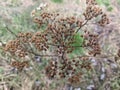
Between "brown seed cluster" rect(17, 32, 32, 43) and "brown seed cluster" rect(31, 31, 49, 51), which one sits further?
"brown seed cluster" rect(17, 32, 32, 43)

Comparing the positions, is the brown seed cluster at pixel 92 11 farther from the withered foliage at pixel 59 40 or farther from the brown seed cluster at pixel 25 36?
the brown seed cluster at pixel 25 36

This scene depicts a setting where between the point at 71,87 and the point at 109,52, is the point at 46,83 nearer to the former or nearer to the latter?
the point at 71,87

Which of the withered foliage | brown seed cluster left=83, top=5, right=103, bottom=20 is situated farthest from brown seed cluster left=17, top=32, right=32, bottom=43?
brown seed cluster left=83, top=5, right=103, bottom=20

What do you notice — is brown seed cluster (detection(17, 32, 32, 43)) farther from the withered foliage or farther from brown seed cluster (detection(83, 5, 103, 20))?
brown seed cluster (detection(83, 5, 103, 20))

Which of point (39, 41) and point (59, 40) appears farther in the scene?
point (59, 40)

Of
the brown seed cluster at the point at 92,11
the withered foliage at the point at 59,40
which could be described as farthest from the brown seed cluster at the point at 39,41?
the brown seed cluster at the point at 92,11

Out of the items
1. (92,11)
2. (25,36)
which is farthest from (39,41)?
(92,11)

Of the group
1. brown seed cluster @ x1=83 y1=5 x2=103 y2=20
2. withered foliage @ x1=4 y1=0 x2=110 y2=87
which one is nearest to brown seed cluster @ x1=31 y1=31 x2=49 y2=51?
withered foliage @ x1=4 y1=0 x2=110 y2=87

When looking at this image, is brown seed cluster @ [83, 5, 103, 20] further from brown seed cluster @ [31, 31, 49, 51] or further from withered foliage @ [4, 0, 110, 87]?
brown seed cluster @ [31, 31, 49, 51]

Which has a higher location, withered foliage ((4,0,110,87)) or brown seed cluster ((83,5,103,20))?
brown seed cluster ((83,5,103,20))

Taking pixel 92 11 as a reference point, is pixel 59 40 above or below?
below

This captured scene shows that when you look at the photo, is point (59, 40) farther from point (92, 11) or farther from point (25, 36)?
point (92, 11)

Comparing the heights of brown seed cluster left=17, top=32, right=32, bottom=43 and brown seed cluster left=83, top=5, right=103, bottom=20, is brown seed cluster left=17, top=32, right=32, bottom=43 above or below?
below
